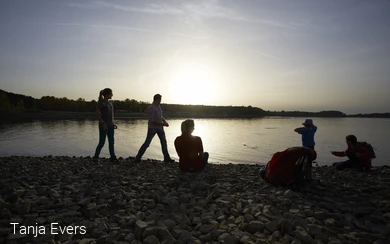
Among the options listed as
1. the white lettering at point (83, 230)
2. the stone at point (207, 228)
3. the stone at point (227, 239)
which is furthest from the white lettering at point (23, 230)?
the stone at point (227, 239)

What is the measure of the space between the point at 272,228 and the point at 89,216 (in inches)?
122

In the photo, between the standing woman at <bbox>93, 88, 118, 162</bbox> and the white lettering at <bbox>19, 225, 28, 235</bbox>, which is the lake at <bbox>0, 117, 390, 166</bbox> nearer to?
the standing woman at <bbox>93, 88, 118, 162</bbox>

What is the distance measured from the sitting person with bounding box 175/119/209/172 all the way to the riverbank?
3.12 ft

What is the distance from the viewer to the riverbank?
3.30 meters

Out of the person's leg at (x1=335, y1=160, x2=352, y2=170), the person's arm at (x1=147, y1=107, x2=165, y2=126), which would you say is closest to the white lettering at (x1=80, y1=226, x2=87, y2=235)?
the person's arm at (x1=147, y1=107, x2=165, y2=126)

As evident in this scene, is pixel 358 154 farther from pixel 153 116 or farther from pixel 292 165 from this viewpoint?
pixel 153 116

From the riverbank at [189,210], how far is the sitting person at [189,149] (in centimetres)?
95

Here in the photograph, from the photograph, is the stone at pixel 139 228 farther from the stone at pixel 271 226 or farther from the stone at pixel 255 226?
the stone at pixel 271 226

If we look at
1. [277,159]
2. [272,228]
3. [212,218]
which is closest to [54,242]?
[212,218]

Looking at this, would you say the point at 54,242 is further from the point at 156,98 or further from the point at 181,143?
the point at 156,98

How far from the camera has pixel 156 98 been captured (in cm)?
911

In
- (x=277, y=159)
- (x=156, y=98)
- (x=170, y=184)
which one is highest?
(x=156, y=98)

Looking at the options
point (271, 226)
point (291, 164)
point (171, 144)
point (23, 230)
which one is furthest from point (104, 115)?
point (171, 144)

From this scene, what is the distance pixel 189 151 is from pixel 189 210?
305cm
